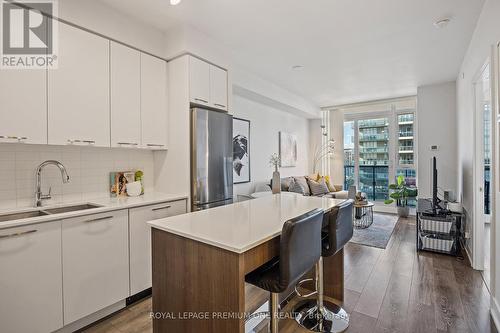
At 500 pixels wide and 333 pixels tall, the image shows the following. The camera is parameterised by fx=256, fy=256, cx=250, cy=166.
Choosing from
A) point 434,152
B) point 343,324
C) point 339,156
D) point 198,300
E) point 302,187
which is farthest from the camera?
point 339,156

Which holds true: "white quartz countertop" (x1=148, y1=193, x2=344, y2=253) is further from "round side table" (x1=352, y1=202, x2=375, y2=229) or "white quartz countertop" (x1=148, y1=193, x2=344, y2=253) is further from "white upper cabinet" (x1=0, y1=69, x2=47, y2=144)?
"round side table" (x1=352, y1=202, x2=375, y2=229)

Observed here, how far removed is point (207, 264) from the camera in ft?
4.27

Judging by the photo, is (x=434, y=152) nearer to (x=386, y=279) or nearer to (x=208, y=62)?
(x=386, y=279)

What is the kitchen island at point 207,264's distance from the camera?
1.21 metres

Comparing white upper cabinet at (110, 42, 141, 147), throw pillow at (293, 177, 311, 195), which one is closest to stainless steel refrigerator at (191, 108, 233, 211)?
white upper cabinet at (110, 42, 141, 147)

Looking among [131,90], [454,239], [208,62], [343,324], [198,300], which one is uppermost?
[208,62]

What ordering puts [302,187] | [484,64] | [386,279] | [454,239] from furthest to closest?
[302,187] → [454,239] → [386,279] → [484,64]

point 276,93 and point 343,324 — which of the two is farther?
point 276,93

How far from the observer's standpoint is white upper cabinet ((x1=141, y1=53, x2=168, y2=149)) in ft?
8.72

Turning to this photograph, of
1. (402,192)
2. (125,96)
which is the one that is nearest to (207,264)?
(125,96)

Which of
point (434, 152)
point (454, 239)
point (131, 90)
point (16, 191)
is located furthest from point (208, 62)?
point (434, 152)

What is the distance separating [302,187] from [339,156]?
196 cm

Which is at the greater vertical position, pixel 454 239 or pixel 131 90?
pixel 131 90

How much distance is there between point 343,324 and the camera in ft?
6.46
